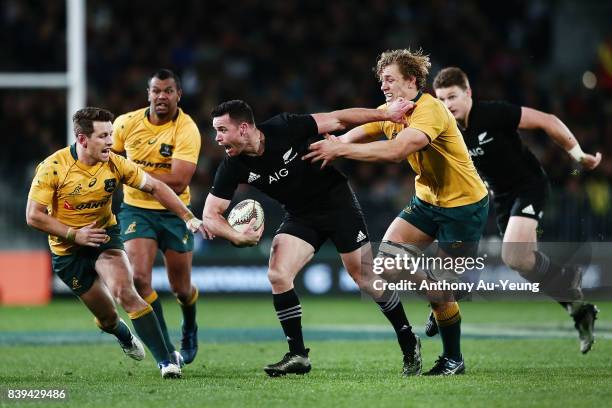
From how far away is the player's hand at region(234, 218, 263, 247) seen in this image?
26.6 feet

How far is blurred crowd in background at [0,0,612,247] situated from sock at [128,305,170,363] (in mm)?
A: 9341

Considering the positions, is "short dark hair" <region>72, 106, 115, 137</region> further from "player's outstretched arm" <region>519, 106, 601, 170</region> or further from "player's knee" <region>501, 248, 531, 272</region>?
"player's knee" <region>501, 248, 531, 272</region>

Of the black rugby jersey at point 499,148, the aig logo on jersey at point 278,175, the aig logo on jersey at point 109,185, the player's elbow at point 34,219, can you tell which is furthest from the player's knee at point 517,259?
the player's elbow at point 34,219

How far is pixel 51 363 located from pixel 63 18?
12864 millimetres

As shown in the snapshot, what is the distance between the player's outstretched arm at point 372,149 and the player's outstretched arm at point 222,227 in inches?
27.8

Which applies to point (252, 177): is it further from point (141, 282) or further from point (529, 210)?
point (529, 210)

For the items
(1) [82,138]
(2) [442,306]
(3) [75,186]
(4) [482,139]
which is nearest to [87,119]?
(1) [82,138]

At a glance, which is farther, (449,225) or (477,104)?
(477,104)

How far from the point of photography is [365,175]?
1872 cm

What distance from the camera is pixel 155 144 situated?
994cm

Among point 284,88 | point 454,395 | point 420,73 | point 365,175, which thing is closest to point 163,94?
point 420,73

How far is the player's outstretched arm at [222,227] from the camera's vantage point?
8.12 meters

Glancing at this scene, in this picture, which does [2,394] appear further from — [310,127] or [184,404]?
[310,127]

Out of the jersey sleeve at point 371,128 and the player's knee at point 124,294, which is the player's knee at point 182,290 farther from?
the jersey sleeve at point 371,128
